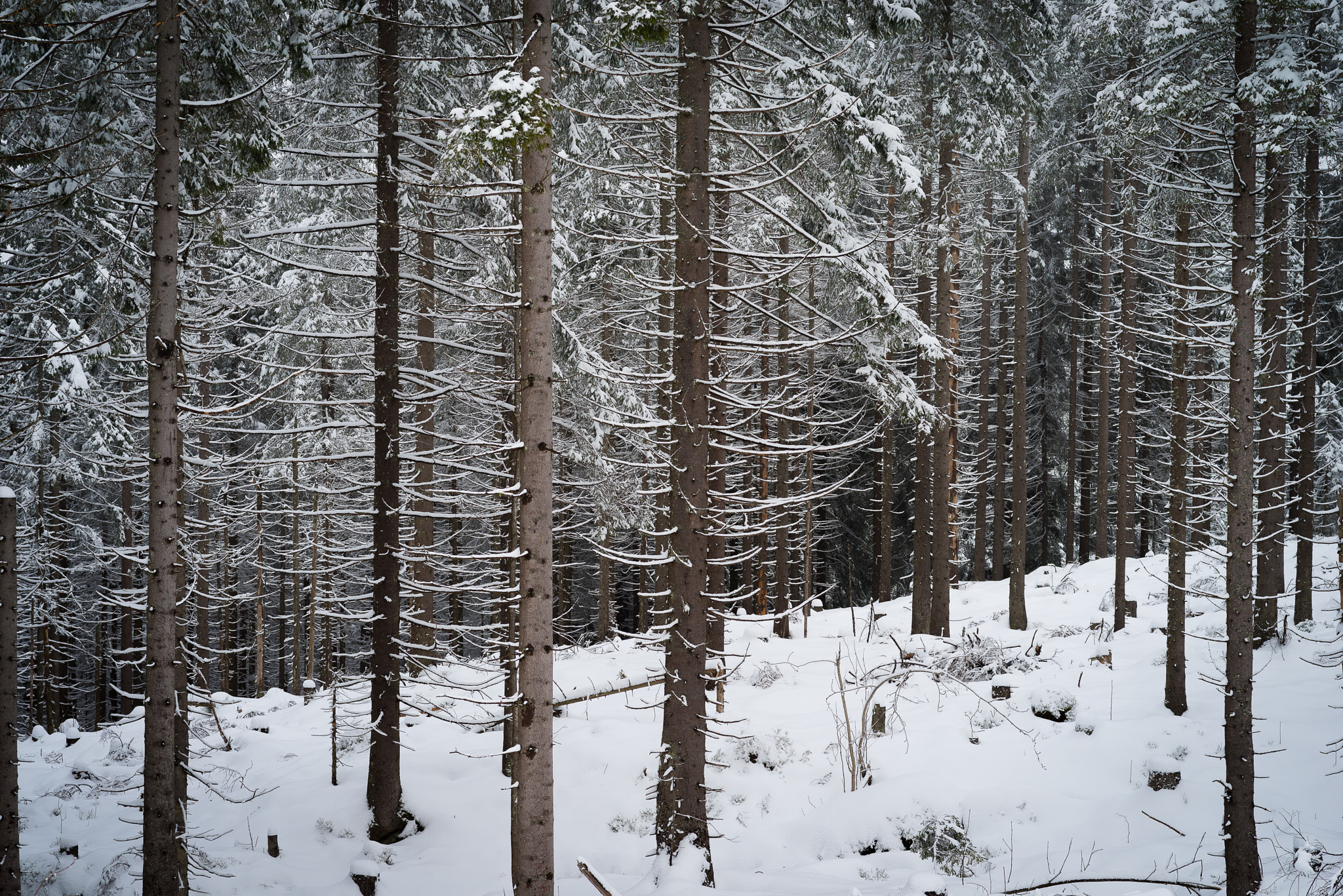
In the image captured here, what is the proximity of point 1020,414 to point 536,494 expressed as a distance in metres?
16.0

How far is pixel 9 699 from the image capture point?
741cm

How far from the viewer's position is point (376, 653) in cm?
970

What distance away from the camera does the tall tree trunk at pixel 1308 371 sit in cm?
1248

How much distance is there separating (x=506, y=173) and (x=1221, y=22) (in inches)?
361

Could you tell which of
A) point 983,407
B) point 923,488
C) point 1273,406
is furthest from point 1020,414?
point 983,407

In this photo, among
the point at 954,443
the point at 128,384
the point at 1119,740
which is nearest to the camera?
the point at 1119,740

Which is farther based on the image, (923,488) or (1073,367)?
(1073,367)

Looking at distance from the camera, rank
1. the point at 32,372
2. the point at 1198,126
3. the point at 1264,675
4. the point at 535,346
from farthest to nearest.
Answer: the point at 32,372
the point at 1264,675
the point at 1198,126
the point at 535,346

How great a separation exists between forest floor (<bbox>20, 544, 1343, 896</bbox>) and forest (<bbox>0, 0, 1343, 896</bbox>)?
0.28 ft

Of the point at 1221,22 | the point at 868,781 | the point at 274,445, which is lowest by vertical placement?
the point at 868,781

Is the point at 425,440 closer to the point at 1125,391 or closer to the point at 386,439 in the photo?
the point at 386,439

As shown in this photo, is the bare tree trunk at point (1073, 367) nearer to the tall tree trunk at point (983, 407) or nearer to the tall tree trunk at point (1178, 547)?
the tall tree trunk at point (983, 407)

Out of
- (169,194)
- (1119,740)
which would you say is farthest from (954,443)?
(169,194)

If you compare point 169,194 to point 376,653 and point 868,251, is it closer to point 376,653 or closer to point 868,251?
point 376,653
